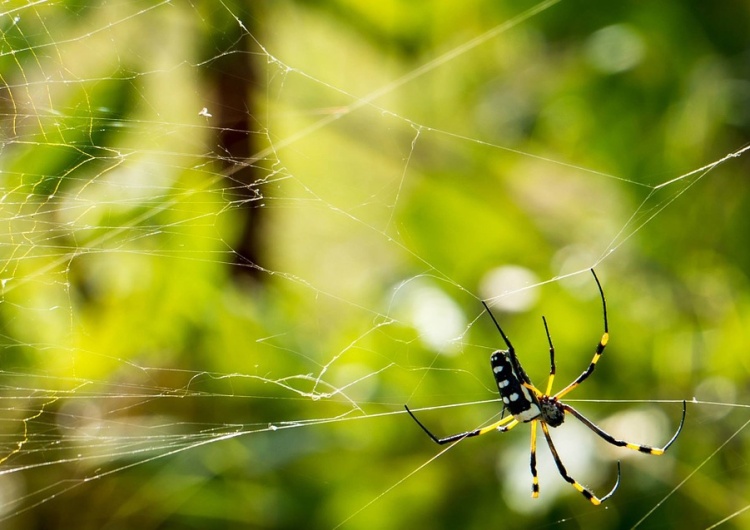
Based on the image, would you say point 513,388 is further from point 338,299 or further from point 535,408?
point 338,299

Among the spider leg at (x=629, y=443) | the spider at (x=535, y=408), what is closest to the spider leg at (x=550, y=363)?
the spider at (x=535, y=408)

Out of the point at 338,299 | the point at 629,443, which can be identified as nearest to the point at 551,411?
the point at 629,443

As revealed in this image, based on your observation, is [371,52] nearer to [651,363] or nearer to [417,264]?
[417,264]

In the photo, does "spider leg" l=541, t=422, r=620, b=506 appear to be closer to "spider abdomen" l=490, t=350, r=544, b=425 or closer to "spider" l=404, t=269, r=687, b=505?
"spider" l=404, t=269, r=687, b=505

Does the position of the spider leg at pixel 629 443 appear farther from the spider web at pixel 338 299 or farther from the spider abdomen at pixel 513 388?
the spider abdomen at pixel 513 388

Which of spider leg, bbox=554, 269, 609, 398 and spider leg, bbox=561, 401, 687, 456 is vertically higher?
spider leg, bbox=554, 269, 609, 398

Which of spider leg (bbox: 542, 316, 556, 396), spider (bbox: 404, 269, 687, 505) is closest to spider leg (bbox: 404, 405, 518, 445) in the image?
spider (bbox: 404, 269, 687, 505)

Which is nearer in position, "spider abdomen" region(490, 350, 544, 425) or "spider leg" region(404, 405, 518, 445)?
"spider abdomen" region(490, 350, 544, 425)
